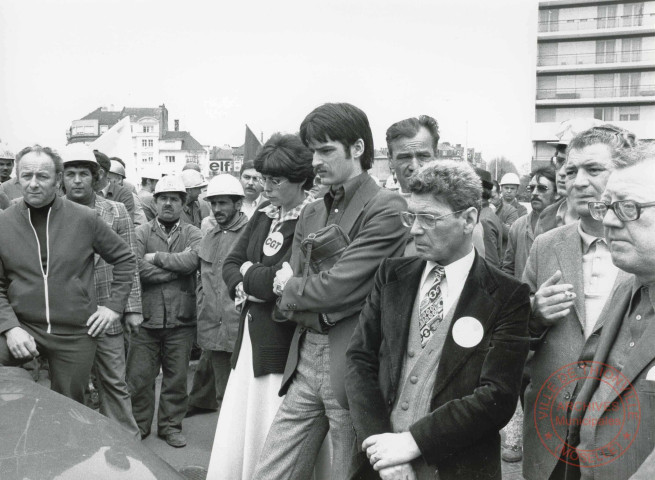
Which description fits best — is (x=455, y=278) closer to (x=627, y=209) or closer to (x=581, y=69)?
(x=627, y=209)

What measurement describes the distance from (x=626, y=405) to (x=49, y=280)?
10.4ft

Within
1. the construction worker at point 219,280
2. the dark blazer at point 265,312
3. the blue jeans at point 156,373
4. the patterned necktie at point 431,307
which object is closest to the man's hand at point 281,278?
the dark blazer at point 265,312

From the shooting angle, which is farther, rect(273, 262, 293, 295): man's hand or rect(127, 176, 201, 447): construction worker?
rect(127, 176, 201, 447): construction worker

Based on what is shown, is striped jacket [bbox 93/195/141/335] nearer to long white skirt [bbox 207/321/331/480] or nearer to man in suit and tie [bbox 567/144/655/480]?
long white skirt [bbox 207/321/331/480]

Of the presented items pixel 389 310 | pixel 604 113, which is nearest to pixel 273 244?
pixel 389 310

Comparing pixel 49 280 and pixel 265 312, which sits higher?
pixel 49 280

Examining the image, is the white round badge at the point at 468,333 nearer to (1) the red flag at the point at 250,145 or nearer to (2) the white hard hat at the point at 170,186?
(2) the white hard hat at the point at 170,186

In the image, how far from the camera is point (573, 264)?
8.09 feet

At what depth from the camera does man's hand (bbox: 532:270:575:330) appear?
7.59ft

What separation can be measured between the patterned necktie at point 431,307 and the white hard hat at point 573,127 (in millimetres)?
891

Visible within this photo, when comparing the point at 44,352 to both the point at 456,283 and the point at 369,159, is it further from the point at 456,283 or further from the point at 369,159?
the point at 456,283

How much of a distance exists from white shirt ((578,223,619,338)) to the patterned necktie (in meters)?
0.53

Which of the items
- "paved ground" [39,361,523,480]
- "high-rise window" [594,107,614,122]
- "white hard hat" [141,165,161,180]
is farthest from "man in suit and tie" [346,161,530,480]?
"high-rise window" [594,107,614,122]

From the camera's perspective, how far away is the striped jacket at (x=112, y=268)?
15.2 feet
